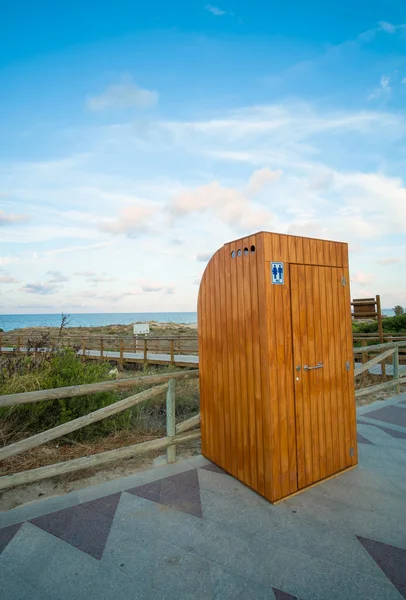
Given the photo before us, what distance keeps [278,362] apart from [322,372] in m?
0.65

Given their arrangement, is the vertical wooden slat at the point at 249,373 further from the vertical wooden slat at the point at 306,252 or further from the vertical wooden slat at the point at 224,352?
the vertical wooden slat at the point at 306,252

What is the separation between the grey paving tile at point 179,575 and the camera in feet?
5.57

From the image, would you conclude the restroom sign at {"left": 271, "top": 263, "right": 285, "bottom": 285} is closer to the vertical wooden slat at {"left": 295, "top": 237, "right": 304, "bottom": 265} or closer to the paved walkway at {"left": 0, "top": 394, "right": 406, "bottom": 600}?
the vertical wooden slat at {"left": 295, "top": 237, "right": 304, "bottom": 265}

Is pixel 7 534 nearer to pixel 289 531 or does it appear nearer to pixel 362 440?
pixel 289 531

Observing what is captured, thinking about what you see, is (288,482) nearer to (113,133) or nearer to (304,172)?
(304,172)

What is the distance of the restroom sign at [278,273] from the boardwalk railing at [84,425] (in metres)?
1.65

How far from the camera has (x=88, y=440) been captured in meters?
4.15

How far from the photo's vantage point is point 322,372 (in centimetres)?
298

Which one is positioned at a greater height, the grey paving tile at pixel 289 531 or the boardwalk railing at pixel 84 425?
the boardwalk railing at pixel 84 425

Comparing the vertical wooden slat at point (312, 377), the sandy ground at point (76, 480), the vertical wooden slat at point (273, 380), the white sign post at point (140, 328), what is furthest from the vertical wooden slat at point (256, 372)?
the white sign post at point (140, 328)

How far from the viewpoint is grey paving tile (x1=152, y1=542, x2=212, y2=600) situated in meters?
1.70

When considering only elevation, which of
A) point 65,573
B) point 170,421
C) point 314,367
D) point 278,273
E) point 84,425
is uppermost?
point 278,273

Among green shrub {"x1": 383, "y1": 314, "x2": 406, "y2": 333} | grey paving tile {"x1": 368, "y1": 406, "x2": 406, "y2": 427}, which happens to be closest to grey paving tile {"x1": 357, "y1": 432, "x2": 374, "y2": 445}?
grey paving tile {"x1": 368, "y1": 406, "x2": 406, "y2": 427}

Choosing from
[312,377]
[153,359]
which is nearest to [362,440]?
[312,377]
